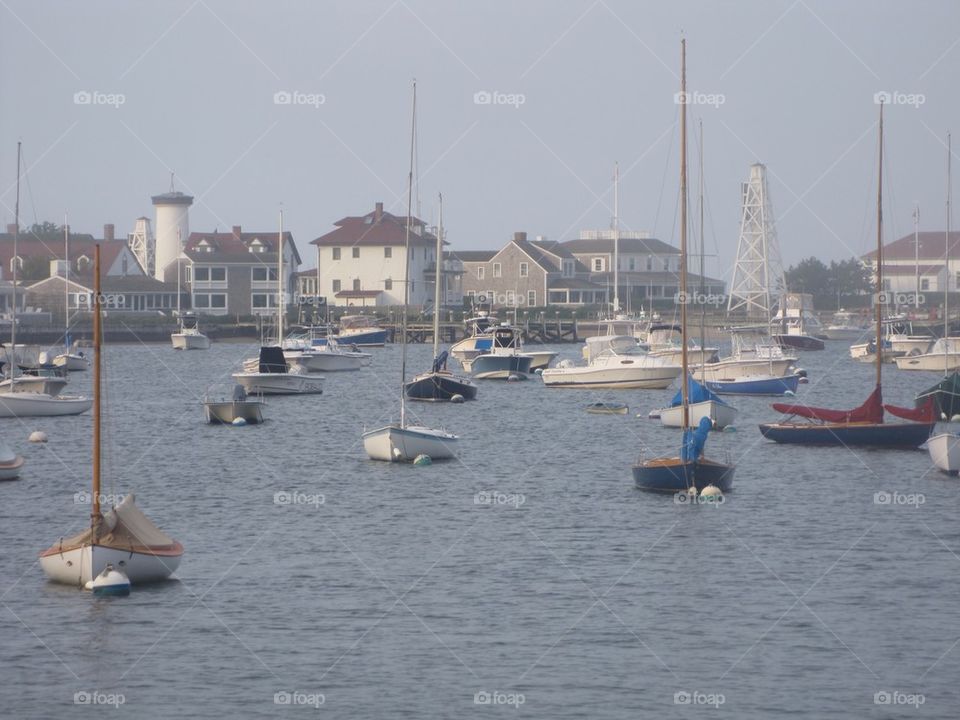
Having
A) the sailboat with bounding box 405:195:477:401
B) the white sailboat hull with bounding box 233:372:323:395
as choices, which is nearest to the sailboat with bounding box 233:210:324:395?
the white sailboat hull with bounding box 233:372:323:395

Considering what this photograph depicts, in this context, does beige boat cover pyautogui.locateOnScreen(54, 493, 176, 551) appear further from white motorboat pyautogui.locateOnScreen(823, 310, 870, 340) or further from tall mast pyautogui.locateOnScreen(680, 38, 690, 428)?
white motorboat pyautogui.locateOnScreen(823, 310, 870, 340)

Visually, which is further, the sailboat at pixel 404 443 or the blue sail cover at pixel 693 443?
the sailboat at pixel 404 443

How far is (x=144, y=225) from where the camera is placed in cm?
16762

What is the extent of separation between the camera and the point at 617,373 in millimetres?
65688

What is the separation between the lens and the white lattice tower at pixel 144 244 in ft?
537

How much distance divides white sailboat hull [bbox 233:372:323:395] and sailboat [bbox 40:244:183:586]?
38.3 m

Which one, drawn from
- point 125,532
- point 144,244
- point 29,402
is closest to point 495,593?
point 125,532

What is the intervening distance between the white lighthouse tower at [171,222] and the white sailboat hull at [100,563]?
12758 cm

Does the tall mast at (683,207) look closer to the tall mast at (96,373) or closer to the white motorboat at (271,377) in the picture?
the tall mast at (96,373)

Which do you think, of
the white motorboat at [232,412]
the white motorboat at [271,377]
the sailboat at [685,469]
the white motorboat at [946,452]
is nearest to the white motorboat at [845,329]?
the white motorboat at [271,377]

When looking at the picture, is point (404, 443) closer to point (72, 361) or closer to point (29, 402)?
point (29, 402)

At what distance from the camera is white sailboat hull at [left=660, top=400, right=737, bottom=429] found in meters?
45.5

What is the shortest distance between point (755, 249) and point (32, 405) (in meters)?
90.4

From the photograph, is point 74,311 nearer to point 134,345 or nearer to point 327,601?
point 134,345
